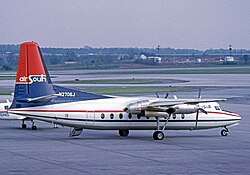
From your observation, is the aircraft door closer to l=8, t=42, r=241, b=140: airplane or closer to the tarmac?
l=8, t=42, r=241, b=140: airplane

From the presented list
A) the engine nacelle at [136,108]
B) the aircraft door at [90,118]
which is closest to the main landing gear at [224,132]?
the engine nacelle at [136,108]

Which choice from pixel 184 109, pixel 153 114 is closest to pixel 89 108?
pixel 153 114

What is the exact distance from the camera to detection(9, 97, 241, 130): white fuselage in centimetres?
3556

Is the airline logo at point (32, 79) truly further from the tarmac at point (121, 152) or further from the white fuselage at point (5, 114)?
the white fuselage at point (5, 114)

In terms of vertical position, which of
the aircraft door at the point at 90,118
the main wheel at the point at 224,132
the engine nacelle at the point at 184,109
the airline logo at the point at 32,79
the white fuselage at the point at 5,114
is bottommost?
the main wheel at the point at 224,132

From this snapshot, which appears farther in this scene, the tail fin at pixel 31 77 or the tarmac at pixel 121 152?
the tail fin at pixel 31 77

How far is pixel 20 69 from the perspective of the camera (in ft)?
123

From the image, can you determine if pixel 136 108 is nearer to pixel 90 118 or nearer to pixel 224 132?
pixel 90 118

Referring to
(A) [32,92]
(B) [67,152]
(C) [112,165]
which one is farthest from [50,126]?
(C) [112,165]

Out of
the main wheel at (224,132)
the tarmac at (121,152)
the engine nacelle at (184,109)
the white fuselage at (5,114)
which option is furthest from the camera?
the white fuselage at (5,114)

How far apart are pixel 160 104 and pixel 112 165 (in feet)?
30.6

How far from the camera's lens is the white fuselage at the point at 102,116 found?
117 feet

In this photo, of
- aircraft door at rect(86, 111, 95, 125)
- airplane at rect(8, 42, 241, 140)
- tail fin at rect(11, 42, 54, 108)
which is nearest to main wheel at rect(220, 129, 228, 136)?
airplane at rect(8, 42, 241, 140)

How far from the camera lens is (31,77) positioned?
37.2 m
